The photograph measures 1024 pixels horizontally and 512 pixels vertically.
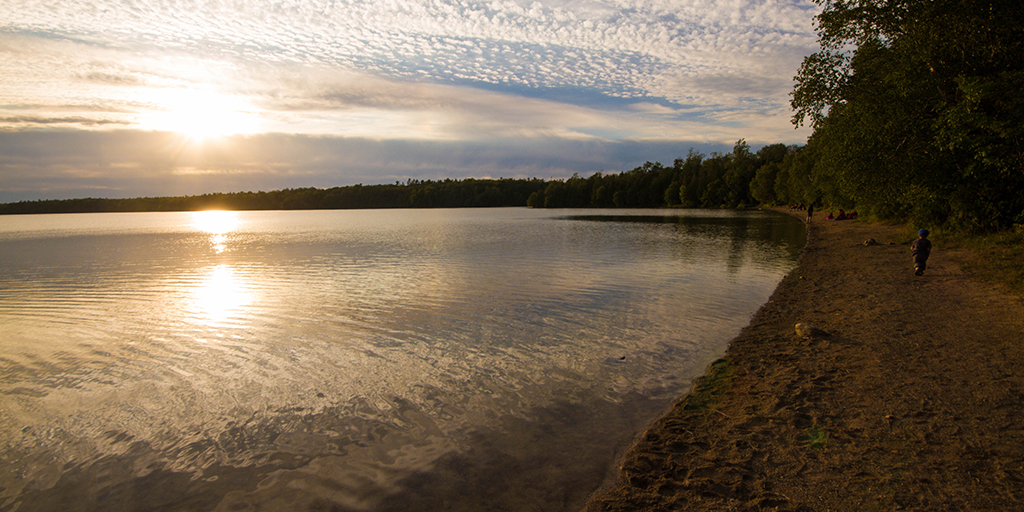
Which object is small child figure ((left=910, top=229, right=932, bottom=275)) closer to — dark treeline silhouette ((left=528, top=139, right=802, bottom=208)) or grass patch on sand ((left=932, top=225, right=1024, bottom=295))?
grass patch on sand ((left=932, top=225, right=1024, bottom=295))

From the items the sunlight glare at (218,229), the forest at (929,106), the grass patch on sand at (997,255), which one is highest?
the forest at (929,106)

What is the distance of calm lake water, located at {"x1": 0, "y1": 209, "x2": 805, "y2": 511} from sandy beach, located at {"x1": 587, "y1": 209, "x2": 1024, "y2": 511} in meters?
0.64

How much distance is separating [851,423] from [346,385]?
7.27 metres

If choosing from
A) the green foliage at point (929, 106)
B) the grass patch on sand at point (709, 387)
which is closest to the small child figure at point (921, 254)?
the green foliage at point (929, 106)

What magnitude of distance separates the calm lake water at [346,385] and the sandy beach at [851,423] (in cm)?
64

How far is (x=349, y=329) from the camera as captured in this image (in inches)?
472

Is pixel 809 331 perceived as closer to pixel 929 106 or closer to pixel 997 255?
pixel 997 255

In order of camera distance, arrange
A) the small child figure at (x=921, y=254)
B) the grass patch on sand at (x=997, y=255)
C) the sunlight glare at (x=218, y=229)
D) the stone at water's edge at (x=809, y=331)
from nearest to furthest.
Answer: the stone at water's edge at (x=809, y=331)
the grass patch on sand at (x=997, y=255)
the small child figure at (x=921, y=254)
the sunlight glare at (x=218, y=229)

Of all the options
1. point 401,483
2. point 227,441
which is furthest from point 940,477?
point 227,441

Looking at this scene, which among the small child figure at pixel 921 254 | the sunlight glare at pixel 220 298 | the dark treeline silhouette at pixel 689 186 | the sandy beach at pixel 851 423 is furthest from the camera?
the dark treeline silhouette at pixel 689 186

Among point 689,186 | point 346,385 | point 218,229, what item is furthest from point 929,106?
point 689,186

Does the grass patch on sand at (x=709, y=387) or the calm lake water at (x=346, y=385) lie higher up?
the grass patch on sand at (x=709, y=387)

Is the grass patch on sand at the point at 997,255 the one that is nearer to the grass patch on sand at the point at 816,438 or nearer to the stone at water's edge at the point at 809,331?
the stone at water's edge at the point at 809,331

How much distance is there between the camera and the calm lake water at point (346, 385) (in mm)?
5570
